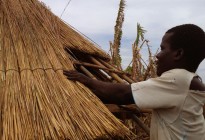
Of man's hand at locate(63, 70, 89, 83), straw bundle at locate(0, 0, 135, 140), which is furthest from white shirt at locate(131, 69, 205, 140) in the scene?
man's hand at locate(63, 70, 89, 83)

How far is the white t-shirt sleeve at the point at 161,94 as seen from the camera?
2018 millimetres

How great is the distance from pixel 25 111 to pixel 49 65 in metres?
0.53

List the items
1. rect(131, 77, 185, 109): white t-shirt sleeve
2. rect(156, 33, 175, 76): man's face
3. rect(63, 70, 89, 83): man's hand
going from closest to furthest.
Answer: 1. rect(131, 77, 185, 109): white t-shirt sleeve
2. rect(156, 33, 175, 76): man's face
3. rect(63, 70, 89, 83): man's hand

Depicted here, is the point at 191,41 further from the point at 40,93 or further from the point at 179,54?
the point at 40,93

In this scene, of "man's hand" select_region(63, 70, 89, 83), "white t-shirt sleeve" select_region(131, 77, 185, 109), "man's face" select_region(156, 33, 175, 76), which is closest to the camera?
"white t-shirt sleeve" select_region(131, 77, 185, 109)

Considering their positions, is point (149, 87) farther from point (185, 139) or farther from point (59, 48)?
point (59, 48)

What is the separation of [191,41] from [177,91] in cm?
29

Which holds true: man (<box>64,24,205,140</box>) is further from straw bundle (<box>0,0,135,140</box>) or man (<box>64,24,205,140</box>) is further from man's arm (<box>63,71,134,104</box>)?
straw bundle (<box>0,0,135,140</box>)

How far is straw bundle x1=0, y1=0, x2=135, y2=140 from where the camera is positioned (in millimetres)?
2193

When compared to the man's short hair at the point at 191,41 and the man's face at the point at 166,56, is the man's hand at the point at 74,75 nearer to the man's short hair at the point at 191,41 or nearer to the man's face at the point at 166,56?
the man's face at the point at 166,56

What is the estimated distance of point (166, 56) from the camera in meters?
2.14

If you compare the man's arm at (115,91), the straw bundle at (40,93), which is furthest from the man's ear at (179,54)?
the straw bundle at (40,93)

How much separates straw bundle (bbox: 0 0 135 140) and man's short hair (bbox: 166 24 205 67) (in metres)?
0.66

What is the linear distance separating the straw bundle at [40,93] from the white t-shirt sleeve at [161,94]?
0.40 meters
